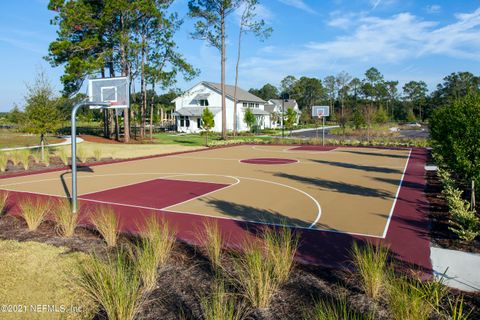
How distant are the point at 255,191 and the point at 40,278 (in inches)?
304

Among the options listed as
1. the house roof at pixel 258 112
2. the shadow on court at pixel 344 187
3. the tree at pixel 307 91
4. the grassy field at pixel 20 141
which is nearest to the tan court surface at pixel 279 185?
the shadow on court at pixel 344 187

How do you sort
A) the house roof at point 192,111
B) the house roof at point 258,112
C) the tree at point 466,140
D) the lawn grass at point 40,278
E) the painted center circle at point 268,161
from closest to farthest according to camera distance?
the lawn grass at point 40,278 → the tree at point 466,140 → the painted center circle at point 268,161 → the house roof at point 192,111 → the house roof at point 258,112

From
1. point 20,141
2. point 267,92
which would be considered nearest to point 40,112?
point 20,141

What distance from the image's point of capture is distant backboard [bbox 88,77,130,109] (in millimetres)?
10891

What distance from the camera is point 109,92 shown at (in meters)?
11.3

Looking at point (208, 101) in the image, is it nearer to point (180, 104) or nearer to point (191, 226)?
point (180, 104)

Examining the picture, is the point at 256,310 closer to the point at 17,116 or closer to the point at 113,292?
the point at 113,292

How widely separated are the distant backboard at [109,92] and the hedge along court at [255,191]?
9.55ft

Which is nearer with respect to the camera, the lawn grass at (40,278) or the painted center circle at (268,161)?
the lawn grass at (40,278)

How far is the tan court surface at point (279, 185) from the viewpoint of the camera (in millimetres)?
9172

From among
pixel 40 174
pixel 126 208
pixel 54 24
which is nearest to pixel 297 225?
pixel 126 208

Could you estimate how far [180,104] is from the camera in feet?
185

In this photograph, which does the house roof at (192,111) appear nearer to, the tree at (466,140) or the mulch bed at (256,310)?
the tree at (466,140)

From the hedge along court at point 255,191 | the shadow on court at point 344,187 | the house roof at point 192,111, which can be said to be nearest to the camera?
the hedge along court at point 255,191
